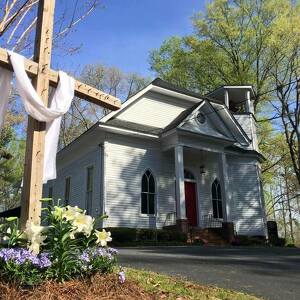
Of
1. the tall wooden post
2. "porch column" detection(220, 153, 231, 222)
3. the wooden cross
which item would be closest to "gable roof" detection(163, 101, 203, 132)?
"porch column" detection(220, 153, 231, 222)

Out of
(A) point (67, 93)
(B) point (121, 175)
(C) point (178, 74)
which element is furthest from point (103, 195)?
Result: (C) point (178, 74)

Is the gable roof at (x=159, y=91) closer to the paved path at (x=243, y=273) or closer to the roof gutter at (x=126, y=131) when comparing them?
the roof gutter at (x=126, y=131)

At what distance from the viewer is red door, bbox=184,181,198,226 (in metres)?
22.3

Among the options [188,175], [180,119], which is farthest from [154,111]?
[188,175]

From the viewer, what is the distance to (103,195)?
64.9 ft

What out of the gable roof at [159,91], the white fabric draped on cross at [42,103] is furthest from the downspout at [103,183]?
the white fabric draped on cross at [42,103]

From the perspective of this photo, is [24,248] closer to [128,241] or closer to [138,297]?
[138,297]

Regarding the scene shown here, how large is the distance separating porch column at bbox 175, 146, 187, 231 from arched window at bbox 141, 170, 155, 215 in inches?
64.7

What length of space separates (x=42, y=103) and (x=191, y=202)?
17595 mm

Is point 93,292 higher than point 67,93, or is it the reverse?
Answer: point 67,93

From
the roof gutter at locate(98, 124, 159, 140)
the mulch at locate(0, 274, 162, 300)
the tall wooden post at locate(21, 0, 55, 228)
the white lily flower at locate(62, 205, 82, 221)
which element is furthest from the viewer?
the roof gutter at locate(98, 124, 159, 140)

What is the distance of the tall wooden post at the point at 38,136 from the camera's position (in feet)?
17.8

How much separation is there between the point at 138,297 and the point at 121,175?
15876 millimetres

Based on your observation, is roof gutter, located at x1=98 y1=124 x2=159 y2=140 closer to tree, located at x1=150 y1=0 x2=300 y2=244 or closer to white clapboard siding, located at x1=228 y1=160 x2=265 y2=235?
white clapboard siding, located at x1=228 y1=160 x2=265 y2=235
